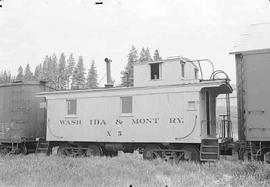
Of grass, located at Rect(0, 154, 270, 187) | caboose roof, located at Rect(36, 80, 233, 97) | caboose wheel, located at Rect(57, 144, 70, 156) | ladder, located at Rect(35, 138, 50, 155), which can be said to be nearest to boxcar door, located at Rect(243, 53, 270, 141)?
caboose roof, located at Rect(36, 80, 233, 97)

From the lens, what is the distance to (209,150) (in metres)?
14.2

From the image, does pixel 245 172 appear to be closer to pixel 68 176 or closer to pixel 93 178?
pixel 93 178

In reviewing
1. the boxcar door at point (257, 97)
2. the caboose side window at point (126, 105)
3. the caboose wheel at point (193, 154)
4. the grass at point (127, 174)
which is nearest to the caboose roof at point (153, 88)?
the caboose side window at point (126, 105)

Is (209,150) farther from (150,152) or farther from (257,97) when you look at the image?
(257,97)

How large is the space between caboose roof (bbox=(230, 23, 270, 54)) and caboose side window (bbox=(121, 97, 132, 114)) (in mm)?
4992

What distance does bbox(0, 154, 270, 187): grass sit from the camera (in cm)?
954

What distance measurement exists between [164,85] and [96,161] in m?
4.34

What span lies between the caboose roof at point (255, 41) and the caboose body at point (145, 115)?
1.57m

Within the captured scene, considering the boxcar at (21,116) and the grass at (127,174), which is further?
the boxcar at (21,116)

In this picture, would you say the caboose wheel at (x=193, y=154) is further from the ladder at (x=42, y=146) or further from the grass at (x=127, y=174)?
the ladder at (x=42, y=146)

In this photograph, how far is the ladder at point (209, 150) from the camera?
14.1 m

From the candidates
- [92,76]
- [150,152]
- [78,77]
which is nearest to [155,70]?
[150,152]

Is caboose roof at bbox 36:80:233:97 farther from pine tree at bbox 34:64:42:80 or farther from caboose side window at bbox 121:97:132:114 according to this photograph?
pine tree at bbox 34:64:42:80

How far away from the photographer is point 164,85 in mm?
15344
